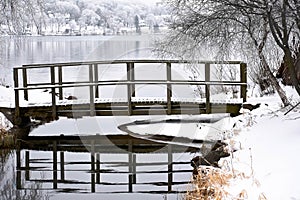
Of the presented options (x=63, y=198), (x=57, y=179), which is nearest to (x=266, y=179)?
(x=63, y=198)

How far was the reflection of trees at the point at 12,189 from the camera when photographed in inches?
Result: 295

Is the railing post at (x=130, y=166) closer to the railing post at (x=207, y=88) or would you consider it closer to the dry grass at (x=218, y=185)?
the dry grass at (x=218, y=185)

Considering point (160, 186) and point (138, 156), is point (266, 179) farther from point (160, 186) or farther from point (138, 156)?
point (138, 156)

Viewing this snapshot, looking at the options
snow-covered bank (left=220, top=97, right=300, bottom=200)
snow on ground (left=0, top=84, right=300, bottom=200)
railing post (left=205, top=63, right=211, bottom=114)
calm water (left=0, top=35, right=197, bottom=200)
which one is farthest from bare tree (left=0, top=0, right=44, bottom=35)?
snow-covered bank (left=220, top=97, right=300, bottom=200)

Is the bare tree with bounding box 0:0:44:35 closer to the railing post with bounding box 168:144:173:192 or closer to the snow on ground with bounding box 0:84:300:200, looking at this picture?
the railing post with bounding box 168:144:173:192

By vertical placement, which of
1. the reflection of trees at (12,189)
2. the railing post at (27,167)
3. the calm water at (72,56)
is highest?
the calm water at (72,56)

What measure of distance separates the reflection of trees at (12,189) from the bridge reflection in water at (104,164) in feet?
0.36

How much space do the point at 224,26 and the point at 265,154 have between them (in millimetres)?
3694

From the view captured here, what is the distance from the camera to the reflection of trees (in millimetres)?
7484

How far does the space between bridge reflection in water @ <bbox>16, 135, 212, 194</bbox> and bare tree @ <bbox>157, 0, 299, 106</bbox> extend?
2019 mm

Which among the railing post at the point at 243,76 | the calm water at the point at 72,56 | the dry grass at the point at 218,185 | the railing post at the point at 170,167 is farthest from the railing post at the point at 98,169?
the calm water at the point at 72,56

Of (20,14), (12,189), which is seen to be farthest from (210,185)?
(20,14)

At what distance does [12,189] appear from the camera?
25.6 ft

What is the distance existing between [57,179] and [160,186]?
66.3 inches
